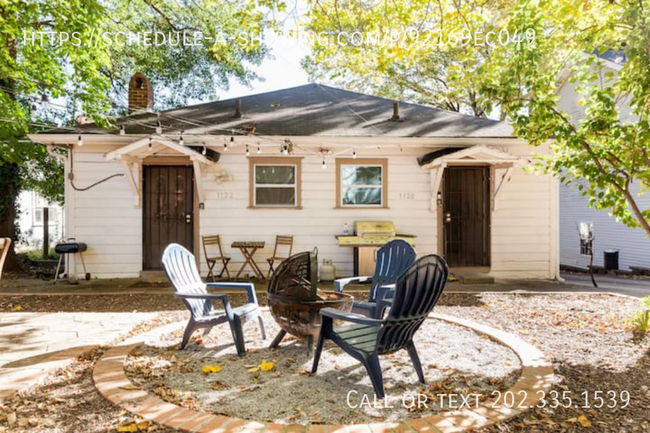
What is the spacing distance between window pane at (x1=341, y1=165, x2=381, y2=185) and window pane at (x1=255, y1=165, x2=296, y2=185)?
44.6 inches

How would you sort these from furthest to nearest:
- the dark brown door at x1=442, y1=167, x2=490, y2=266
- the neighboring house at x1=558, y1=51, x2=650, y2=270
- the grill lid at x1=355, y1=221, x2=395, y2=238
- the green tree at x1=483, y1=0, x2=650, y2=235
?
the neighboring house at x1=558, y1=51, x2=650, y2=270 < the dark brown door at x1=442, y1=167, x2=490, y2=266 < the grill lid at x1=355, y1=221, x2=395, y2=238 < the green tree at x1=483, y1=0, x2=650, y2=235

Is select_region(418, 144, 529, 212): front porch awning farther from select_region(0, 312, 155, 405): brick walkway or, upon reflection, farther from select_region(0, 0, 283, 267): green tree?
select_region(0, 312, 155, 405): brick walkway

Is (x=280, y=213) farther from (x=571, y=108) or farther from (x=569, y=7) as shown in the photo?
(x=571, y=108)

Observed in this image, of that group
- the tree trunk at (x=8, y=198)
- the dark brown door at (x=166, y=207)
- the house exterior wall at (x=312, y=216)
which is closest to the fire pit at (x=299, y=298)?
the house exterior wall at (x=312, y=216)

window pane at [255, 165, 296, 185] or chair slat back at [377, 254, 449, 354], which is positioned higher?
window pane at [255, 165, 296, 185]

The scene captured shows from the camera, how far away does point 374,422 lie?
111 inches

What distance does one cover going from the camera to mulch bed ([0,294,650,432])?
9.36 feet

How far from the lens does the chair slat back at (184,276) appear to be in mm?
4246

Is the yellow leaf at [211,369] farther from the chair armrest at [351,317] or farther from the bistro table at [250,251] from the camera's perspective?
the bistro table at [250,251]

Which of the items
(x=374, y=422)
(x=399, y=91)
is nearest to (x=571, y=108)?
(x=399, y=91)

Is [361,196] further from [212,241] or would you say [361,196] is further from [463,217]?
[212,241]

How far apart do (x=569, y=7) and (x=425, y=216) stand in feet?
17.3

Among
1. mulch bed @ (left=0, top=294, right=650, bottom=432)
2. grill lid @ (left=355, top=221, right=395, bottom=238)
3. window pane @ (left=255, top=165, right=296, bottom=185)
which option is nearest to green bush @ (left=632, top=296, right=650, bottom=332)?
mulch bed @ (left=0, top=294, right=650, bottom=432)

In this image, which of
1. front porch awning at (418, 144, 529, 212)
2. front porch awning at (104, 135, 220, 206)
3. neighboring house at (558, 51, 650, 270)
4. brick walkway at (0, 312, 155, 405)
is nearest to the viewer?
brick walkway at (0, 312, 155, 405)
